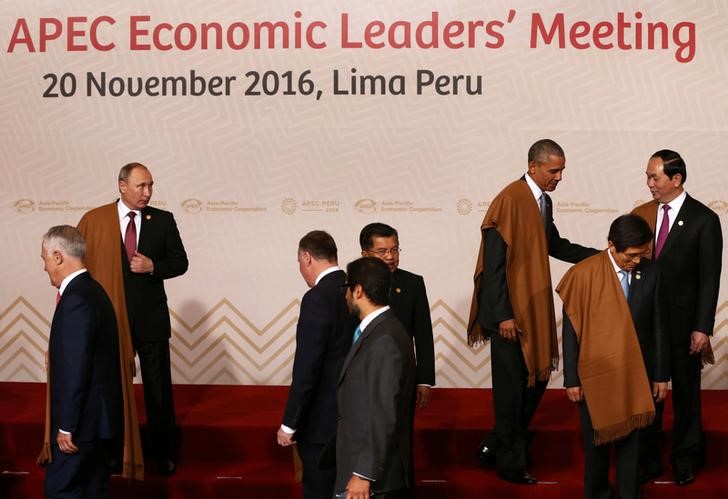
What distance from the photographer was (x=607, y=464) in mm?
4539

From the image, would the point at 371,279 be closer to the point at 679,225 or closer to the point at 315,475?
the point at 315,475

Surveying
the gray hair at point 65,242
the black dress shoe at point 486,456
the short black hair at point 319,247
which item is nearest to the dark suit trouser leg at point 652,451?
the black dress shoe at point 486,456

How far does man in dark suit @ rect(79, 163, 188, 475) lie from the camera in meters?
5.16

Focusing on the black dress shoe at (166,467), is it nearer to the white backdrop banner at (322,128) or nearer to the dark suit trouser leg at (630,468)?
the white backdrop banner at (322,128)

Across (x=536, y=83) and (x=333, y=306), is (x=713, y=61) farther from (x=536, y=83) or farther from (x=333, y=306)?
(x=333, y=306)

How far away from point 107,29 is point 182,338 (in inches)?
72.9

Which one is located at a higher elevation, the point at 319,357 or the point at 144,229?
the point at 144,229

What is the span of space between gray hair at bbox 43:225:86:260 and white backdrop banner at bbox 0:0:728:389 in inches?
97.3

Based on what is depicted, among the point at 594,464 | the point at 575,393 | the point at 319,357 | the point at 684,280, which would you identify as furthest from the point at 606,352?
the point at 319,357

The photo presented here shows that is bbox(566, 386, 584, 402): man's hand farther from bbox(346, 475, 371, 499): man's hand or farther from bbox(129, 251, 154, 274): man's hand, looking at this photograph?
bbox(129, 251, 154, 274): man's hand

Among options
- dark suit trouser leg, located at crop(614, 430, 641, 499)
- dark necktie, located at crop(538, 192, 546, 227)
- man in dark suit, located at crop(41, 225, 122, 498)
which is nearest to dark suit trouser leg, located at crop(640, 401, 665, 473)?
dark suit trouser leg, located at crop(614, 430, 641, 499)

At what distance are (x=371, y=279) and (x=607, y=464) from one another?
1.57m

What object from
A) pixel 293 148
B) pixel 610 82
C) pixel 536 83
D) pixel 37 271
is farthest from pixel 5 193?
pixel 610 82

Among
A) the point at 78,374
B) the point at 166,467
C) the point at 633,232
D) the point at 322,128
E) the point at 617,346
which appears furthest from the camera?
the point at 322,128
